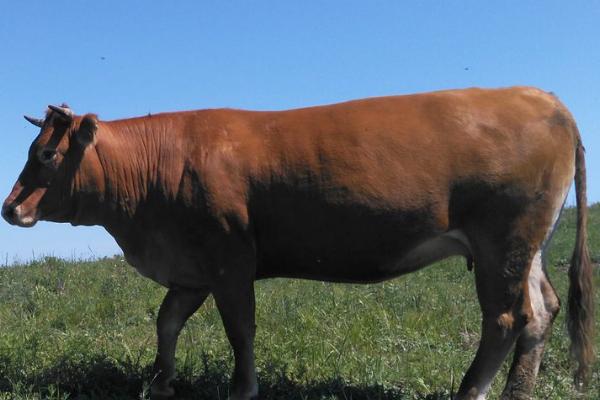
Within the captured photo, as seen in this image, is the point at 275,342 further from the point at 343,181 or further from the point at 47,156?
the point at 47,156

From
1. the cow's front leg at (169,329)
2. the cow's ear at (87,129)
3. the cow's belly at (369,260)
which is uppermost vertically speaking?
the cow's ear at (87,129)

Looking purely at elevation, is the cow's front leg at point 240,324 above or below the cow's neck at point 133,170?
below

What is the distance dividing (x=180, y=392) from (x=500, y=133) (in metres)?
3.00

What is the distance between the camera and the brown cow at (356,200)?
507 cm

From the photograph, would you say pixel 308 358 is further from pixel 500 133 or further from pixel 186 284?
pixel 500 133

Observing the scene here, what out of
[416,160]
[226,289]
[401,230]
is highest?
[416,160]

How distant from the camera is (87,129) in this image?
554cm

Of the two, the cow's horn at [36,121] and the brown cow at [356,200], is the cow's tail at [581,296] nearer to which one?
the brown cow at [356,200]

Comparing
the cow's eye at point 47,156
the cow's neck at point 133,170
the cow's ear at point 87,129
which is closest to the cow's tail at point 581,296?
the cow's neck at point 133,170

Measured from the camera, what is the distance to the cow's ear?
18.1 feet

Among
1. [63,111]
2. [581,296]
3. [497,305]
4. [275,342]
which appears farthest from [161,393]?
[581,296]

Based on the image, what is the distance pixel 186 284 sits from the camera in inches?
211

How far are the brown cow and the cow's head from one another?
10mm

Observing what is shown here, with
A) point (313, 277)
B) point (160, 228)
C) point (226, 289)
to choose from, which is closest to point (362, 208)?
point (313, 277)
